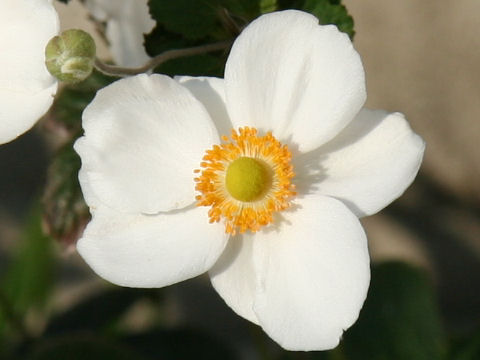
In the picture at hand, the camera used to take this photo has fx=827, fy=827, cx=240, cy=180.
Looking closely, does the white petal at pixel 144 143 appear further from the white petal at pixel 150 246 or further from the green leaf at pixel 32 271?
the green leaf at pixel 32 271

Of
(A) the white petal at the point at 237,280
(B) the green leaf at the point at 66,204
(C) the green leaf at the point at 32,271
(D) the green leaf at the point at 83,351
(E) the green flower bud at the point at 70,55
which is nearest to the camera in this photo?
(E) the green flower bud at the point at 70,55

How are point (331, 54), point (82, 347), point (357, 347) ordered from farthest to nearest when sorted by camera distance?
1. point (357, 347)
2. point (82, 347)
3. point (331, 54)

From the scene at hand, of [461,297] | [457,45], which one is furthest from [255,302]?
[461,297]

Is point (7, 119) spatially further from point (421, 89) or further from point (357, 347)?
point (421, 89)

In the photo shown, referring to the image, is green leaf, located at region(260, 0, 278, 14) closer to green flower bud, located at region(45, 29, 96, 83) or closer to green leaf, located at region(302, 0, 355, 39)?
green leaf, located at region(302, 0, 355, 39)

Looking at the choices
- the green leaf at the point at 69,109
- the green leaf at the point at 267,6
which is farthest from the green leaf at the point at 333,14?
the green leaf at the point at 69,109
